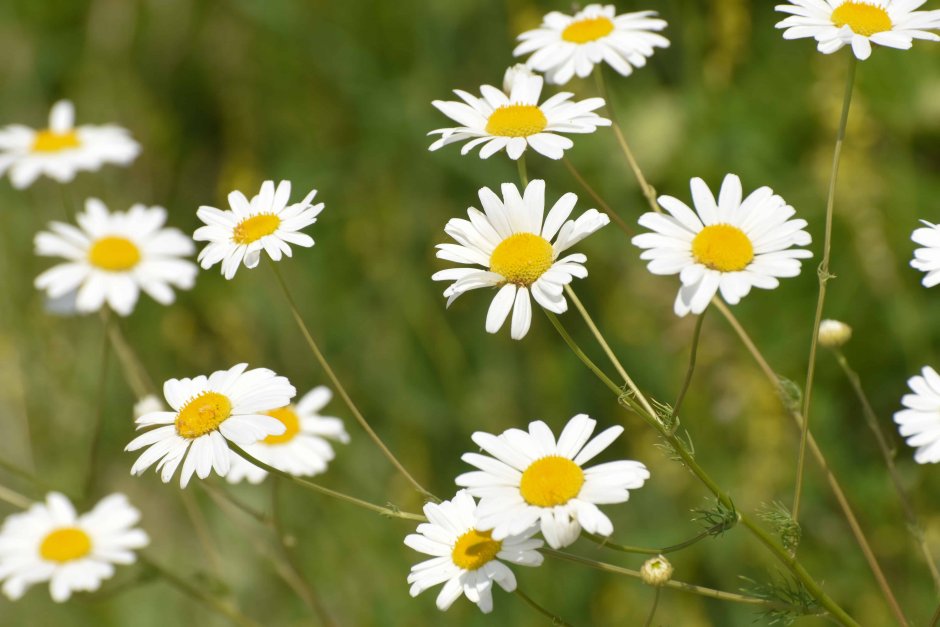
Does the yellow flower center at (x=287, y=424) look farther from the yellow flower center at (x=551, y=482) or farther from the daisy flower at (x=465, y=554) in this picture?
the yellow flower center at (x=551, y=482)

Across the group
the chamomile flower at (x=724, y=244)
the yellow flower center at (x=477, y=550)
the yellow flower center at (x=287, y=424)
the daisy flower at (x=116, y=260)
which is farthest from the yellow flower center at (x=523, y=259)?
the daisy flower at (x=116, y=260)

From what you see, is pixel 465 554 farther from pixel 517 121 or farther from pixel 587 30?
pixel 587 30

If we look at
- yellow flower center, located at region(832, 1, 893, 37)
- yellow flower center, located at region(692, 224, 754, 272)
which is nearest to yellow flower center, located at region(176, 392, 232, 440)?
yellow flower center, located at region(692, 224, 754, 272)

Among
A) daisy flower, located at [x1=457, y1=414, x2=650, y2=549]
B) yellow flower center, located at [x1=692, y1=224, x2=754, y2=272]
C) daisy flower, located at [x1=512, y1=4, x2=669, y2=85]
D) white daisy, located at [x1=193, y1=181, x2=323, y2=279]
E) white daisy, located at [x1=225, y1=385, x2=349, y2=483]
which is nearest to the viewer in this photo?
daisy flower, located at [x1=457, y1=414, x2=650, y2=549]

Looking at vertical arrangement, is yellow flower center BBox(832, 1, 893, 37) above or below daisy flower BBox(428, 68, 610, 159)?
above

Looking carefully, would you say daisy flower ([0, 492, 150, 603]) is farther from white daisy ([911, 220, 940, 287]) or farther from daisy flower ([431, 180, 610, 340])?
white daisy ([911, 220, 940, 287])

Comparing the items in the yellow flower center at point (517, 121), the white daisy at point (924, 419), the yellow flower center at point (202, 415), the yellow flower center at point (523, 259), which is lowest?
the yellow flower center at point (202, 415)

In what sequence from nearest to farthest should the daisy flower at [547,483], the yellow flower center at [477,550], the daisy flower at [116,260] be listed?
the daisy flower at [547,483] < the yellow flower center at [477,550] < the daisy flower at [116,260]

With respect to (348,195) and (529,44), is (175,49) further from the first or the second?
(529,44)
